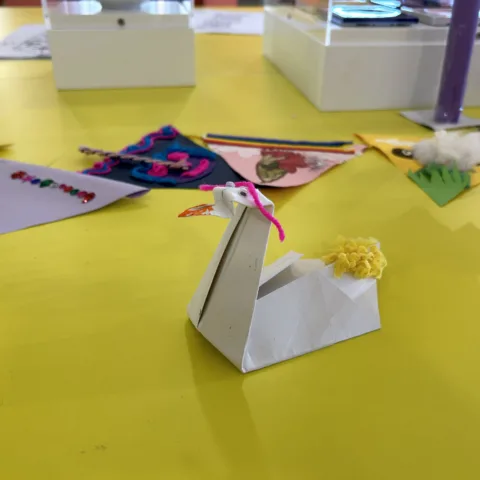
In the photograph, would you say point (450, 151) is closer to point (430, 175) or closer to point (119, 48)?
point (430, 175)

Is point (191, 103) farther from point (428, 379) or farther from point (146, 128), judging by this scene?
point (428, 379)

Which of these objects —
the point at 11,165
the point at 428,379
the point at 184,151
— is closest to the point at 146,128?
the point at 184,151

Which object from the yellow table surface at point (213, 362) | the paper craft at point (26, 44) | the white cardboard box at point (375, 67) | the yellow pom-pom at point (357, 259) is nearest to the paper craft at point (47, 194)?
the yellow table surface at point (213, 362)

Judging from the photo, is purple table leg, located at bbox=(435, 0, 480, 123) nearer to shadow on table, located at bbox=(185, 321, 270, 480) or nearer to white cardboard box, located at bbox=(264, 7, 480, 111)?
white cardboard box, located at bbox=(264, 7, 480, 111)

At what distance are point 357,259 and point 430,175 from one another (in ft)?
0.95

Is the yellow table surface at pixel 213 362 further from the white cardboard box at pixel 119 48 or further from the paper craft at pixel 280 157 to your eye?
the white cardboard box at pixel 119 48

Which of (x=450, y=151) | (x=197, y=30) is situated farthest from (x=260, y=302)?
(x=197, y=30)

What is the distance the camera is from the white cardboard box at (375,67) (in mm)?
956

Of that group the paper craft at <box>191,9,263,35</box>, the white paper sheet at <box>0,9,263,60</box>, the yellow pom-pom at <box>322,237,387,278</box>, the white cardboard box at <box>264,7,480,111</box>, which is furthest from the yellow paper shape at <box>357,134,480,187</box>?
the paper craft at <box>191,9,263,35</box>

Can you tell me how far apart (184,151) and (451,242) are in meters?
0.40

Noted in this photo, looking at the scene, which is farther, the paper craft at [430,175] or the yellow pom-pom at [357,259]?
the paper craft at [430,175]

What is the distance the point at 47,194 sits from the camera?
0.66 m

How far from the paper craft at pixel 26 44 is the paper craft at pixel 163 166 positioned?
A: 0.67 meters

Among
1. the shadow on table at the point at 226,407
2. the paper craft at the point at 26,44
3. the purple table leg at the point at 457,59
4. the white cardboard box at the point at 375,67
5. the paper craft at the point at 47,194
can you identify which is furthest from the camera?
the paper craft at the point at 26,44
